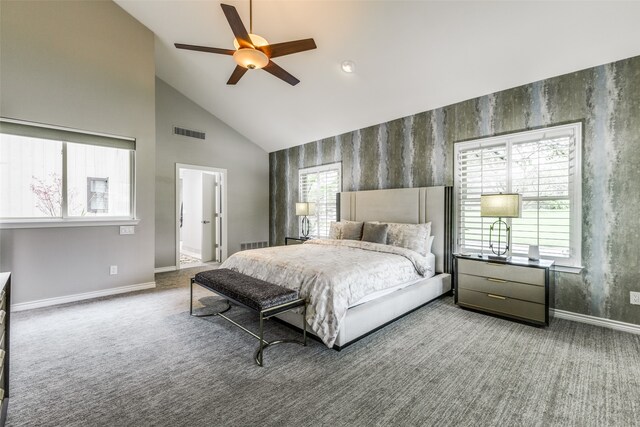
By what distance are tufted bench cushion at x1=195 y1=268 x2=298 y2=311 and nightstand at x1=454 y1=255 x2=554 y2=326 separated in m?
2.23

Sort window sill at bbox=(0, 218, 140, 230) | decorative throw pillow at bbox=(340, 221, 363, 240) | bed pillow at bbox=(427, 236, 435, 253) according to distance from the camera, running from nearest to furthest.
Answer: window sill at bbox=(0, 218, 140, 230) < bed pillow at bbox=(427, 236, 435, 253) < decorative throw pillow at bbox=(340, 221, 363, 240)

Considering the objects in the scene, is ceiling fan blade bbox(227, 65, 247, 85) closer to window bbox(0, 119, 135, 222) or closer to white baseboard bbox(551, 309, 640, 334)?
window bbox(0, 119, 135, 222)

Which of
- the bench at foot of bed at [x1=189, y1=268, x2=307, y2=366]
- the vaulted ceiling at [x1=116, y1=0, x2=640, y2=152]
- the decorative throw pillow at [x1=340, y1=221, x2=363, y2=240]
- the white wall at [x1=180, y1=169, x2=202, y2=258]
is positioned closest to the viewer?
the bench at foot of bed at [x1=189, y1=268, x2=307, y2=366]

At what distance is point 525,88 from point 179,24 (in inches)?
188

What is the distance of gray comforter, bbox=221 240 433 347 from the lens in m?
2.50

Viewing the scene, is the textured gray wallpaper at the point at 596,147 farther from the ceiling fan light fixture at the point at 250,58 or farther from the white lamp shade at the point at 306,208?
the ceiling fan light fixture at the point at 250,58

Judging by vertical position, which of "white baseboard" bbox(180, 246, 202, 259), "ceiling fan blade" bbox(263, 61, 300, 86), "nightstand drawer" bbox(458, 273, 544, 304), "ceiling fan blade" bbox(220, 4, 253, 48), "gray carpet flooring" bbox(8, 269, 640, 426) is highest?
"ceiling fan blade" bbox(220, 4, 253, 48)

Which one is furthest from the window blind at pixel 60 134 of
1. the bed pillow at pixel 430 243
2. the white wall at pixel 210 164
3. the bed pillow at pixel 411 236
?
the bed pillow at pixel 430 243

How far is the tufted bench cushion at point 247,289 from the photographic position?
2412mm

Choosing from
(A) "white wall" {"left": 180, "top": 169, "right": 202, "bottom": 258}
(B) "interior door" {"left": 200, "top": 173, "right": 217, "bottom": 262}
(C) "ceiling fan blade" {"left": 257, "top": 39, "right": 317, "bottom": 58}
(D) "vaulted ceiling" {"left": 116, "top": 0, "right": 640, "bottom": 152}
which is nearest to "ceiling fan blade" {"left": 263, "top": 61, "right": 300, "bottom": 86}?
(C) "ceiling fan blade" {"left": 257, "top": 39, "right": 317, "bottom": 58}

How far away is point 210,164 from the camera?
634 centimetres

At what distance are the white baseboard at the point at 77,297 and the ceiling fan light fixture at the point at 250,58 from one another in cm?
360

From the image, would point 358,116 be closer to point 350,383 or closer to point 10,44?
point 350,383

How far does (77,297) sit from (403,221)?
4689 mm
